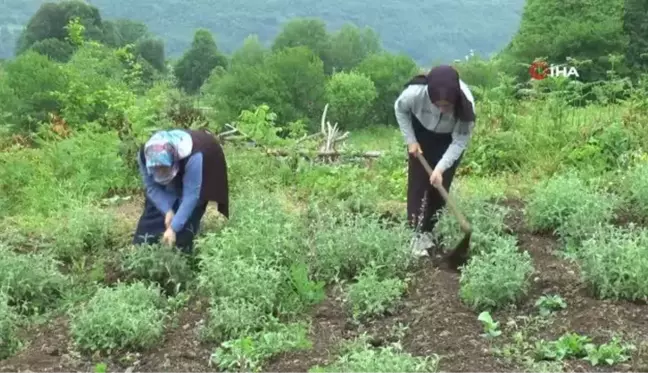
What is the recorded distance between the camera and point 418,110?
18.2 feet

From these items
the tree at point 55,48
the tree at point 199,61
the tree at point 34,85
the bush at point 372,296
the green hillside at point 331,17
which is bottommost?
the green hillside at point 331,17

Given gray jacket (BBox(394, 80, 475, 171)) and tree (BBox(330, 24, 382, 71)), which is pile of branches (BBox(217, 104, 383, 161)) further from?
tree (BBox(330, 24, 382, 71))

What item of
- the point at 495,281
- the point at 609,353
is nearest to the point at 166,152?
the point at 495,281

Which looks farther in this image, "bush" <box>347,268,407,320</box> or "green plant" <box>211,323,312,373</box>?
"bush" <box>347,268,407,320</box>

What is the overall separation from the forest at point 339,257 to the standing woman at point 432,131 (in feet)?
Result: 0.60

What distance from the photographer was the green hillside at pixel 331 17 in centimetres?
10069

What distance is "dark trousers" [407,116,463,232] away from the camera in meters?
5.66

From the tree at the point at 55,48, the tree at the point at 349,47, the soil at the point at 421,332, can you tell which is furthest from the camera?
the tree at the point at 349,47

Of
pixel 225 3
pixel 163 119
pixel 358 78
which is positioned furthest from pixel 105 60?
pixel 225 3

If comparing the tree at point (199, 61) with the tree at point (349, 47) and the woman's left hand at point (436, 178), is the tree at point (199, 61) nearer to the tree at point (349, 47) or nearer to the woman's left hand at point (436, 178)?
the tree at point (349, 47)

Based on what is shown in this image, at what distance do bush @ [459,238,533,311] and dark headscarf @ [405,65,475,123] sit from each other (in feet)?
2.94

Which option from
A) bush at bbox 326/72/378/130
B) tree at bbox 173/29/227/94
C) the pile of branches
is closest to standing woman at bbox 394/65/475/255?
the pile of branches

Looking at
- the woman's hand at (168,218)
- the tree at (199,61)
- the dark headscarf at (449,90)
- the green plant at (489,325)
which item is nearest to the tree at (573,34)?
the dark headscarf at (449,90)

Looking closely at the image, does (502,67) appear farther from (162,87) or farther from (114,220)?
(114,220)
